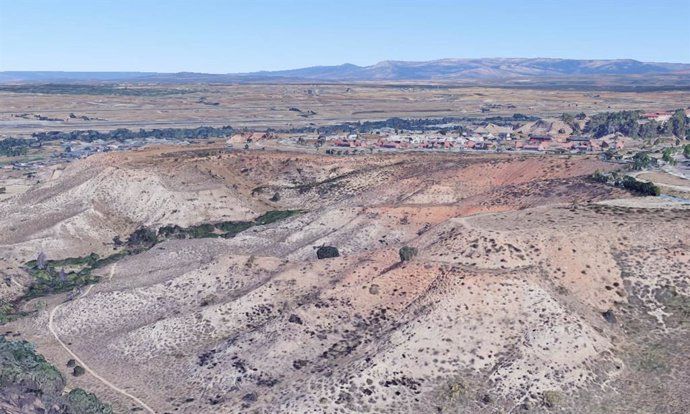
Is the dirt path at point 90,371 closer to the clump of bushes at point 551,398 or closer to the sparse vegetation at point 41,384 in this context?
the sparse vegetation at point 41,384

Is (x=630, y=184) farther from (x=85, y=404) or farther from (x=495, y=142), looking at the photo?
(x=495, y=142)

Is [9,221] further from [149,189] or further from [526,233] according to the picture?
[526,233]

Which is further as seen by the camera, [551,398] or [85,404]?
[85,404]

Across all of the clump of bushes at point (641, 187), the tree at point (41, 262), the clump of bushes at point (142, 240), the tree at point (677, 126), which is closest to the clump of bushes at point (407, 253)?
the clump of bushes at point (641, 187)

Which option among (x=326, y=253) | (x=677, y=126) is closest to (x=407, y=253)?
(x=326, y=253)

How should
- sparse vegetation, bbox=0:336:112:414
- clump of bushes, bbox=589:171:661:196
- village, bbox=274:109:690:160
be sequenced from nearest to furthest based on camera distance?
sparse vegetation, bbox=0:336:112:414 → clump of bushes, bbox=589:171:661:196 → village, bbox=274:109:690:160

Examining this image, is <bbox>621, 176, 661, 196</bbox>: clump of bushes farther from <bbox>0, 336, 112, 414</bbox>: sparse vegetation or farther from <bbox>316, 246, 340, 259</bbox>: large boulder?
<bbox>0, 336, 112, 414</bbox>: sparse vegetation

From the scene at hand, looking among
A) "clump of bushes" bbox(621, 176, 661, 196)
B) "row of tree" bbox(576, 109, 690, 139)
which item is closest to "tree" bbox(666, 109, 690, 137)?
"row of tree" bbox(576, 109, 690, 139)

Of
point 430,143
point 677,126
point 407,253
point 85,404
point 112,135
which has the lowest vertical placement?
point 112,135
